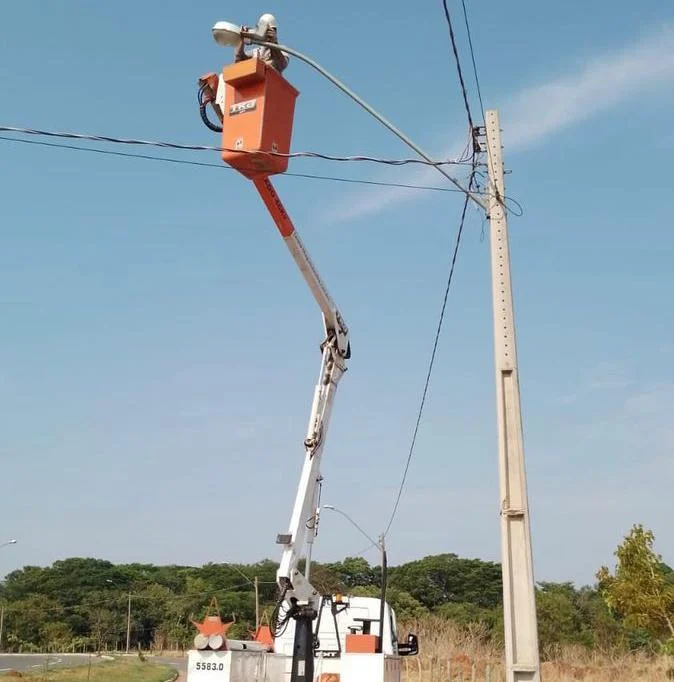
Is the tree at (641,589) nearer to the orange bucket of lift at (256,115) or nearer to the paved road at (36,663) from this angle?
the orange bucket of lift at (256,115)

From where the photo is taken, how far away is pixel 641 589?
2258 cm

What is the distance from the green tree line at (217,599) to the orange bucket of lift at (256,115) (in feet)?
113

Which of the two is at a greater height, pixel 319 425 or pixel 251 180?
pixel 251 180

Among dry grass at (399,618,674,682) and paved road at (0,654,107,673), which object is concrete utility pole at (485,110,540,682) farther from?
paved road at (0,654,107,673)

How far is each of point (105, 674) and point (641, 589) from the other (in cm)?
1932

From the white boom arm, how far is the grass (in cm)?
1734

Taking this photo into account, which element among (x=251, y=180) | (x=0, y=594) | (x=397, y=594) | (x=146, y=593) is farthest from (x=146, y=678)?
(x=0, y=594)

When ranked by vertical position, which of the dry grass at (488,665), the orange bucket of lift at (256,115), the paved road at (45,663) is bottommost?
the paved road at (45,663)

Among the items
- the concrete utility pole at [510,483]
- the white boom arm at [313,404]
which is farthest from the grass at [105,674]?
the concrete utility pole at [510,483]

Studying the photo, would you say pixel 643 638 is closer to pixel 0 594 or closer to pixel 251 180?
pixel 251 180

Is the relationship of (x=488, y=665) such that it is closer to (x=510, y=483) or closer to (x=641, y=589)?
(x=641, y=589)

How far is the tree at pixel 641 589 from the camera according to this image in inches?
882

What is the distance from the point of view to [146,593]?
228 feet

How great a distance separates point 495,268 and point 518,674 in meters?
4.16
